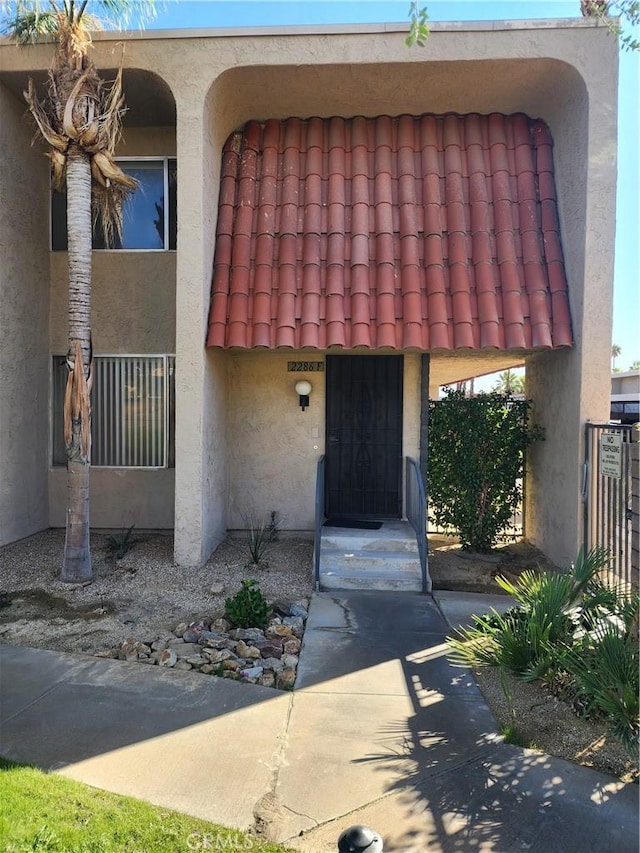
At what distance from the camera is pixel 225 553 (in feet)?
25.4

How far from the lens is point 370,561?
6.88 meters

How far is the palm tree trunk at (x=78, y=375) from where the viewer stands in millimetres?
6398

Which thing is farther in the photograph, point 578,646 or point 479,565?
point 479,565

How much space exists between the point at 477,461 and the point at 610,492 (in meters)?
2.21

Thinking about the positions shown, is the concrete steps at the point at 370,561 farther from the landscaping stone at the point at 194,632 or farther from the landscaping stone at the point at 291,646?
the landscaping stone at the point at 194,632

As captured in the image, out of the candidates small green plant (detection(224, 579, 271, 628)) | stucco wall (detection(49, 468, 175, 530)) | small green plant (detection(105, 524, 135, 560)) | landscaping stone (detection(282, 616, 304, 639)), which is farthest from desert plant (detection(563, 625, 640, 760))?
stucco wall (detection(49, 468, 175, 530))

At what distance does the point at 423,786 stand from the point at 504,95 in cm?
844

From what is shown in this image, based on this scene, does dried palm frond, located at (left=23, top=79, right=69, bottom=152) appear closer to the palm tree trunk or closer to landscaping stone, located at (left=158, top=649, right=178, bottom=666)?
the palm tree trunk

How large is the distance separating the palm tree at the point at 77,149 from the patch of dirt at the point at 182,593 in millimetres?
599

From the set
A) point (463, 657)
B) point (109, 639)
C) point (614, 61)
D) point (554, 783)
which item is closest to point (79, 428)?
point (109, 639)

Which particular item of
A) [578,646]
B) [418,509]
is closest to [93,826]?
[578,646]

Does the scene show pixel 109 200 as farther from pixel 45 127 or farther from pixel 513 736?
pixel 513 736

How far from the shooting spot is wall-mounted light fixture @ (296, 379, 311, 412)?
841 cm

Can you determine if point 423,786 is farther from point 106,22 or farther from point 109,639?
point 106,22
